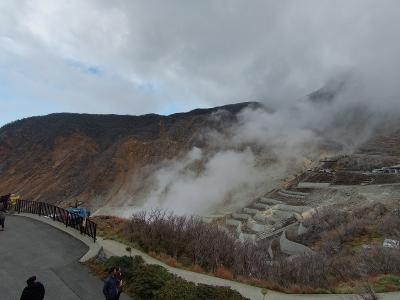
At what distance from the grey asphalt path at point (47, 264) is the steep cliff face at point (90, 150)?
35.1 metres

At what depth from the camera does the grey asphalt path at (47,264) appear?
34.9 ft

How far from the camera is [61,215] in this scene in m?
20.3

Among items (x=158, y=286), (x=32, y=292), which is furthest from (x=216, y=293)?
(x=32, y=292)

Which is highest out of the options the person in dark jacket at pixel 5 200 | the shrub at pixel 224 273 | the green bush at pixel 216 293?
the person in dark jacket at pixel 5 200

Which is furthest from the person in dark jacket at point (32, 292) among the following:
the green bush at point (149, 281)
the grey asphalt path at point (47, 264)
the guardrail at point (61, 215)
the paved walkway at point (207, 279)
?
the guardrail at point (61, 215)

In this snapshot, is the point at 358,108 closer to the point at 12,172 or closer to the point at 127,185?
the point at 127,185

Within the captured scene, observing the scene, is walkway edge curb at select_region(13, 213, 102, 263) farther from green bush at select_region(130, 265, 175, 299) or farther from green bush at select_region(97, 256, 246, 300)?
green bush at select_region(130, 265, 175, 299)

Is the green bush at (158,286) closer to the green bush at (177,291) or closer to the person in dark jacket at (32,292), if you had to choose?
the green bush at (177,291)

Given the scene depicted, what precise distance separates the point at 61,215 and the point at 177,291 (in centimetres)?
1205

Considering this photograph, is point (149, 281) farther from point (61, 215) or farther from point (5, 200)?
point (5, 200)

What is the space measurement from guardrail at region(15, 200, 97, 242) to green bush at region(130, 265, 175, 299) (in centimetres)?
485

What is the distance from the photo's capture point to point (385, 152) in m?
52.5

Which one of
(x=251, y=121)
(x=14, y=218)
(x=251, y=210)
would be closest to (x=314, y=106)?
(x=251, y=121)

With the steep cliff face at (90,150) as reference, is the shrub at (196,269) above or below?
below
